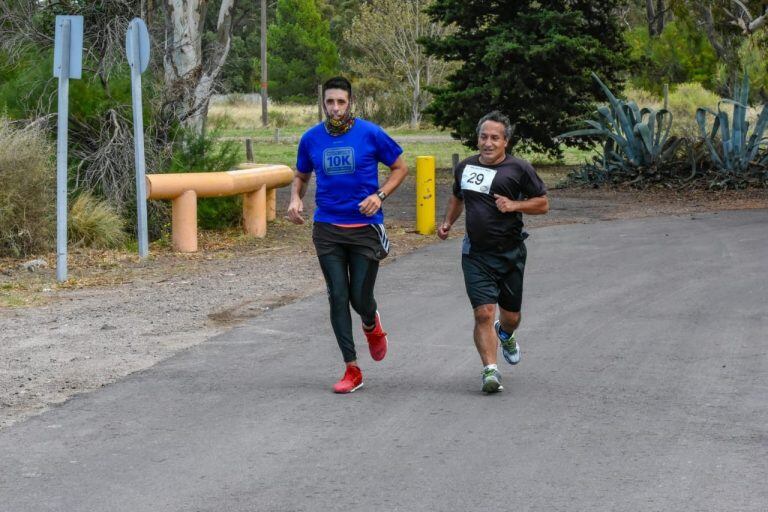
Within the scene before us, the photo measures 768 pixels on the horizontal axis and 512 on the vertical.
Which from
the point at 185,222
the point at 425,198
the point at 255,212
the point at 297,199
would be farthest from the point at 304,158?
the point at 425,198

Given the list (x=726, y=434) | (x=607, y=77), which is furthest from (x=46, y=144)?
(x=607, y=77)

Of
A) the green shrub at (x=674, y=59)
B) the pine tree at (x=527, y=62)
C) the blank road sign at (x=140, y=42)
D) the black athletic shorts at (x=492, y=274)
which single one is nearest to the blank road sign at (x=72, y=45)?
the blank road sign at (x=140, y=42)

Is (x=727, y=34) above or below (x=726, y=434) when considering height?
above

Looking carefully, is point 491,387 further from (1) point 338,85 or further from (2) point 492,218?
(1) point 338,85

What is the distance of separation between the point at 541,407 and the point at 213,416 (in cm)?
176

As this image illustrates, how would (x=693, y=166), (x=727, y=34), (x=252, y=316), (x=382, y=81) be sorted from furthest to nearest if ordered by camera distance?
(x=382, y=81)
(x=727, y=34)
(x=693, y=166)
(x=252, y=316)

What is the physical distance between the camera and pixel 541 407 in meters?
7.22

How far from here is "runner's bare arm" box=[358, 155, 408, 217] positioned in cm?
756

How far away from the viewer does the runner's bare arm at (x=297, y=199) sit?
7.87 metres

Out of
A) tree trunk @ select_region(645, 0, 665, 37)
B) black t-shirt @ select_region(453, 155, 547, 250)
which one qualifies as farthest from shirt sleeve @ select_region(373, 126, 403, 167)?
tree trunk @ select_region(645, 0, 665, 37)

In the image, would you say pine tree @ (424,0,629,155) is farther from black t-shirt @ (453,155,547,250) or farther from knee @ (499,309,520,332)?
black t-shirt @ (453,155,547,250)

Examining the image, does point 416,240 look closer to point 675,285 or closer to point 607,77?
point 675,285

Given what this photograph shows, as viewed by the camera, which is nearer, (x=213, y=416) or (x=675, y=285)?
(x=213, y=416)

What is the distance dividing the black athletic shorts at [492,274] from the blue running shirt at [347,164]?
2.01 ft
